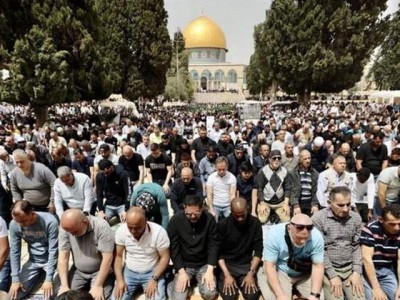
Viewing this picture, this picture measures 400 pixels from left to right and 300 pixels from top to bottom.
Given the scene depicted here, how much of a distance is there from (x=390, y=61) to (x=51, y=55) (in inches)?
1219

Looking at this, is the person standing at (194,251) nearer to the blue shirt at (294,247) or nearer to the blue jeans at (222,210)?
the blue shirt at (294,247)

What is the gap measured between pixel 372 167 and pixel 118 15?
2509cm

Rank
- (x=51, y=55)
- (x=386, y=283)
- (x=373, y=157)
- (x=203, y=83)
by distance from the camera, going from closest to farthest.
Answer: (x=386, y=283)
(x=373, y=157)
(x=51, y=55)
(x=203, y=83)

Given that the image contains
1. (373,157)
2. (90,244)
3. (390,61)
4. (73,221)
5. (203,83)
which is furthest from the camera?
(203,83)

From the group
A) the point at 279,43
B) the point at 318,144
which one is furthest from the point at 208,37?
the point at 318,144

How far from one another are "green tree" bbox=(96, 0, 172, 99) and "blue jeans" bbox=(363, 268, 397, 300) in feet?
80.9

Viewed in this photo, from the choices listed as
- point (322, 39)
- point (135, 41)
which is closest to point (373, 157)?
point (135, 41)

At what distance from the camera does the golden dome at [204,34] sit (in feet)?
264

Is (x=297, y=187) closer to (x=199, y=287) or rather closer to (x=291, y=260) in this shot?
(x=291, y=260)

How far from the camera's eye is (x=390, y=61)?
110 ft

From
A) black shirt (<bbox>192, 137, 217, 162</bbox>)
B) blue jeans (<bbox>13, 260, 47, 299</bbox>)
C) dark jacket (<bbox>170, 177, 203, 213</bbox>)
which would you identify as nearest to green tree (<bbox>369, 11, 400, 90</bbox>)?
black shirt (<bbox>192, 137, 217, 162</bbox>)

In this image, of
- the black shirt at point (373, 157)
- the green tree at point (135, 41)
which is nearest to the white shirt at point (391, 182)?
the black shirt at point (373, 157)

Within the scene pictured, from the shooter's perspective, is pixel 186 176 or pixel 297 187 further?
pixel 297 187

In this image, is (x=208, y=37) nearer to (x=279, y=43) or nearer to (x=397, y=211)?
(x=279, y=43)
